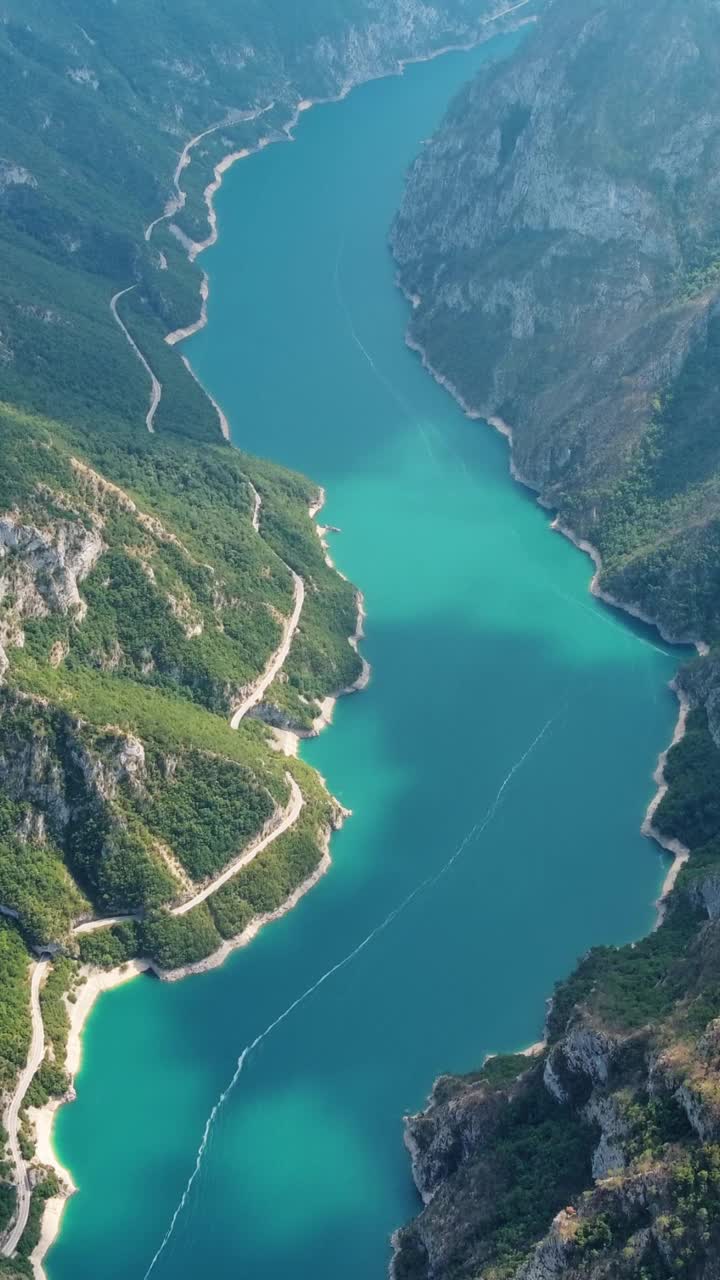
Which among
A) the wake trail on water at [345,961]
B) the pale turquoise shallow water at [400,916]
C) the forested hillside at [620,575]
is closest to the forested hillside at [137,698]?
the pale turquoise shallow water at [400,916]

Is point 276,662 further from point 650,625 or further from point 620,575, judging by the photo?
point 650,625

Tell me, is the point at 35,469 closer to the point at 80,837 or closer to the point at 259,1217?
the point at 80,837

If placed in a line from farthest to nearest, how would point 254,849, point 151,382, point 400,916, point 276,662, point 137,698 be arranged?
point 151,382, point 276,662, point 137,698, point 254,849, point 400,916

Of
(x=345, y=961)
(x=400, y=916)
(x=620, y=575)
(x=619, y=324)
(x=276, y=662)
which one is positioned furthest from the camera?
(x=619, y=324)

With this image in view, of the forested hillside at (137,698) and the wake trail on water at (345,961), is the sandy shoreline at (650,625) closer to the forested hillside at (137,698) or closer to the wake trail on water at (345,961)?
the wake trail on water at (345,961)

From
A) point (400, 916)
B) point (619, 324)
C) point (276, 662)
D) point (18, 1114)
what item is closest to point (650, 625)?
point (276, 662)

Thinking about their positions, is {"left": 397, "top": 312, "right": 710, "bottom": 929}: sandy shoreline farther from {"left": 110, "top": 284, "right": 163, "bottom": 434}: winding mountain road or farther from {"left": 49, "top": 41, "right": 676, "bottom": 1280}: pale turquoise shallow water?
{"left": 110, "top": 284, "right": 163, "bottom": 434}: winding mountain road

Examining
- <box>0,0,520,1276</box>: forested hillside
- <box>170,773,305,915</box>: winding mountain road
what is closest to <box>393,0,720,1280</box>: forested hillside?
<box>170,773,305,915</box>: winding mountain road
